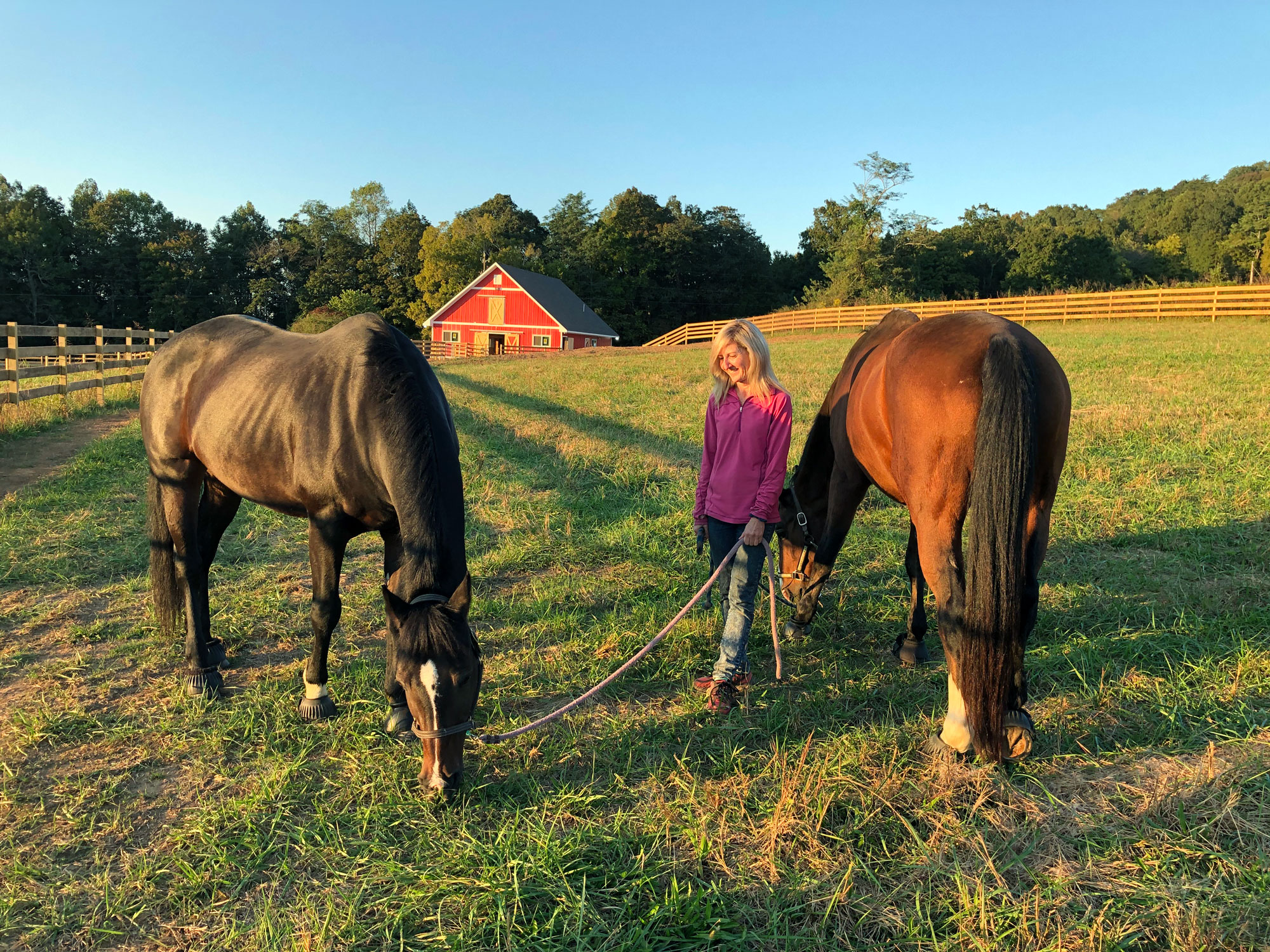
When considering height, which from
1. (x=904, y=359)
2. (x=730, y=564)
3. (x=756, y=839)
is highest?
(x=904, y=359)

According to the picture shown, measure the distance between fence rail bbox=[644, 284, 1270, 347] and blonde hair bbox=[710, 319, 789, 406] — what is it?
17670mm

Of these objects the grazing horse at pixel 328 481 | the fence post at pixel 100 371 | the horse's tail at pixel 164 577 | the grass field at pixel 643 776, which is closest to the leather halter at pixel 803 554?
the grass field at pixel 643 776

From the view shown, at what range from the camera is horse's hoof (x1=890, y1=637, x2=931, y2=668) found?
383cm

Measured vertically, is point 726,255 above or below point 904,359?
above

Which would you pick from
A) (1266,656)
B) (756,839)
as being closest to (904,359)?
(756,839)

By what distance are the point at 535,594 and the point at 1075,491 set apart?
17.0 feet

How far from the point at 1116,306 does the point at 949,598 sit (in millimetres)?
29175

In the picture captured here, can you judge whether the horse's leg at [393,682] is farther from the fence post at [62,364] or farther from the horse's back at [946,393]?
the fence post at [62,364]

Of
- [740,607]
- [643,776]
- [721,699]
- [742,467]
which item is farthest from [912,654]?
[643,776]

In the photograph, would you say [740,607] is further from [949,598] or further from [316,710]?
[316,710]

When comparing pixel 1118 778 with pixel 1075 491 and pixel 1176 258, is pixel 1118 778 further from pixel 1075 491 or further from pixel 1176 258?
pixel 1176 258

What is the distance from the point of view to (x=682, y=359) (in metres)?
26.0

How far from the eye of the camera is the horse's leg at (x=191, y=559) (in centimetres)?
386

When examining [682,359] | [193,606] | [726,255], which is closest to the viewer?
[193,606]
